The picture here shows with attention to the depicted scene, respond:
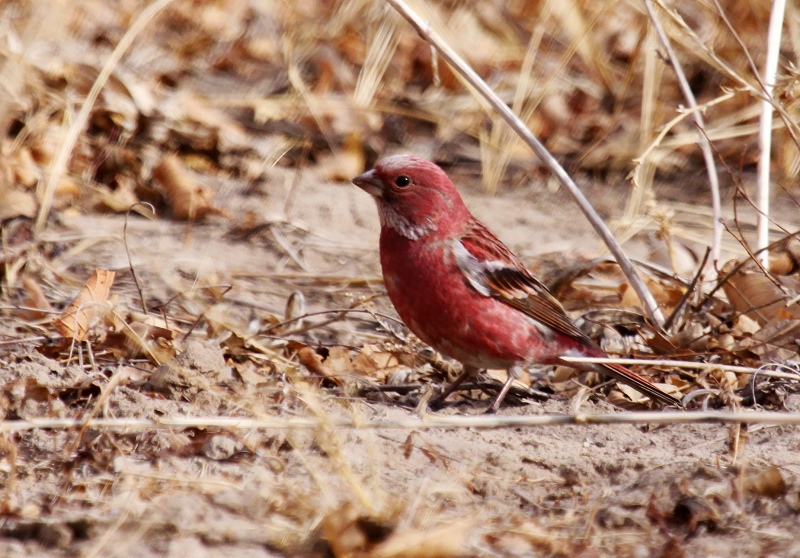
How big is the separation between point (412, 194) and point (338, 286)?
1.49m

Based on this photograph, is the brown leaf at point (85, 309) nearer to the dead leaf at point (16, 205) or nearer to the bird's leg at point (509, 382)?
the dead leaf at point (16, 205)

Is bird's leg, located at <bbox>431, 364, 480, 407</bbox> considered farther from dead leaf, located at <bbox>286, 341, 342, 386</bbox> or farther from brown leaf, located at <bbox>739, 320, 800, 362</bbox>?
brown leaf, located at <bbox>739, 320, 800, 362</bbox>

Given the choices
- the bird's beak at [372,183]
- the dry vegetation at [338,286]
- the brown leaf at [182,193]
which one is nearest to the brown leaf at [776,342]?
the dry vegetation at [338,286]

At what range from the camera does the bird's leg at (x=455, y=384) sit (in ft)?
15.0

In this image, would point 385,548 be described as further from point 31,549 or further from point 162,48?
point 162,48

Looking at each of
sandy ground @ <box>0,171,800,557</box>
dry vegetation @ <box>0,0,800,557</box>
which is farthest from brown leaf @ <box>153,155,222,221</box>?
sandy ground @ <box>0,171,800,557</box>

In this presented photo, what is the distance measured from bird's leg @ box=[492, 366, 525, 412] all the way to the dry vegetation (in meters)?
0.10

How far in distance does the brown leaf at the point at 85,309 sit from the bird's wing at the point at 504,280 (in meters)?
1.57

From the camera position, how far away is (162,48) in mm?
8211

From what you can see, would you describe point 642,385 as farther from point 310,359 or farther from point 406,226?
point 310,359

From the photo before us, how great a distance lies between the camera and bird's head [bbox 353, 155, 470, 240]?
14.7ft

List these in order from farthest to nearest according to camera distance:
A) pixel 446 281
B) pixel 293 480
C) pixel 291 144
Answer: pixel 291 144 < pixel 446 281 < pixel 293 480

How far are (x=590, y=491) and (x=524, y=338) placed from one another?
128cm

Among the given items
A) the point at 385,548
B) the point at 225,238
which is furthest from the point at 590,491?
the point at 225,238
